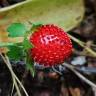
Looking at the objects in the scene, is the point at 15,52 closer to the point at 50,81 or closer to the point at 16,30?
the point at 16,30

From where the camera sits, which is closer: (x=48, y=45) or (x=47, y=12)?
(x=48, y=45)

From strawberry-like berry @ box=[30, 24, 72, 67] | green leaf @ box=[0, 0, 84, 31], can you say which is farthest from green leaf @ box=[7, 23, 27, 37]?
green leaf @ box=[0, 0, 84, 31]

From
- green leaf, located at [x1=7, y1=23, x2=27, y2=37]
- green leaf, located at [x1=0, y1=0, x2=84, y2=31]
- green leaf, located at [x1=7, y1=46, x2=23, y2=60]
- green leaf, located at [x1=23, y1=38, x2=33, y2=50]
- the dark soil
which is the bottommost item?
the dark soil

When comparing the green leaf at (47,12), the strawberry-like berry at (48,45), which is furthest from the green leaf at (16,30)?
the green leaf at (47,12)

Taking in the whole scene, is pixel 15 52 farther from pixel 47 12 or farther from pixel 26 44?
pixel 47 12

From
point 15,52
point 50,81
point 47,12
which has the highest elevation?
point 47,12

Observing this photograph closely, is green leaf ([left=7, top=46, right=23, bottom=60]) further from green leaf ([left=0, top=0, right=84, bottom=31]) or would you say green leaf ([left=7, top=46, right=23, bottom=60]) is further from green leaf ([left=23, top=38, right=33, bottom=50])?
green leaf ([left=0, top=0, right=84, bottom=31])

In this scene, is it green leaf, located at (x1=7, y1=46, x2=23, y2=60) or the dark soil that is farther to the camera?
the dark soil

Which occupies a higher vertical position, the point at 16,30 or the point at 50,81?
the point at 16,30

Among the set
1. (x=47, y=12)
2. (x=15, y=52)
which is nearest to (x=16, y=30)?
(x=15, y=52)
